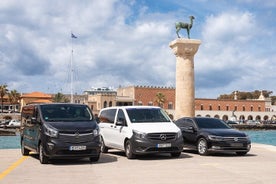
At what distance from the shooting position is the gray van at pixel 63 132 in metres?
12.9

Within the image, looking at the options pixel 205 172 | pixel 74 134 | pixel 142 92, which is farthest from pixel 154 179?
pixel 142 92

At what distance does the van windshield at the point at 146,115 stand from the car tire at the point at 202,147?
1.66 metres

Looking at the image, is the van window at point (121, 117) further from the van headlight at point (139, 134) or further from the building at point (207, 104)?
the building at point (207, 104)

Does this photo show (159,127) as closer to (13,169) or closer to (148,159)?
(148,159)

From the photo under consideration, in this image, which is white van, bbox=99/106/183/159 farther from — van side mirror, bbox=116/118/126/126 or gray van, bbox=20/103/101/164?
gray van, bbox=20/103/101/164

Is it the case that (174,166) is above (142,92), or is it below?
below

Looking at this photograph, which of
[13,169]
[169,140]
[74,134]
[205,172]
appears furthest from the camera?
[169,140]

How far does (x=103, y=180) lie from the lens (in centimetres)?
1005

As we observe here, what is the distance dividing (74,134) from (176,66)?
19.0 meters

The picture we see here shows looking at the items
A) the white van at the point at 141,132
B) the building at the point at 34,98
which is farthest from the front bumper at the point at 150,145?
the building at the point at 34,98

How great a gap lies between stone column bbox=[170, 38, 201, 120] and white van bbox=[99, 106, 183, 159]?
1433cm

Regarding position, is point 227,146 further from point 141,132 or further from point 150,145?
point 141,132

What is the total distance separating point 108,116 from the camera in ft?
56.1

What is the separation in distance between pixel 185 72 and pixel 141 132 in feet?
55.1
